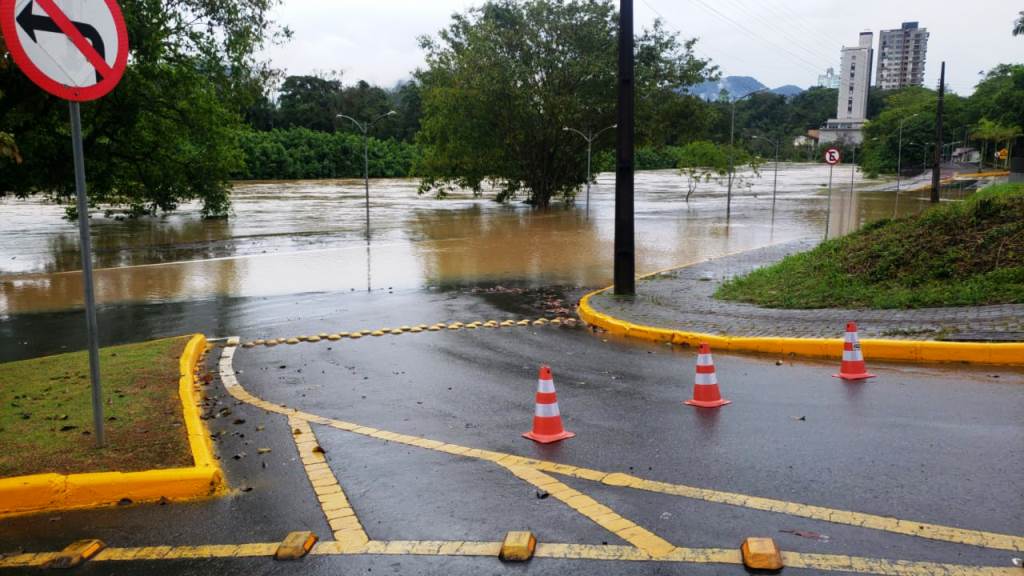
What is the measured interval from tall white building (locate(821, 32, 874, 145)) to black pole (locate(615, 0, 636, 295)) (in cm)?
14724

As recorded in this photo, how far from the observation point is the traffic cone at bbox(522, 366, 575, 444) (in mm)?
5859

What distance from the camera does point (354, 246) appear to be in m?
25.9

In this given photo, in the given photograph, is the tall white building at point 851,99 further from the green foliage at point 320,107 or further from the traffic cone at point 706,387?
the traffic cone at point 706,387

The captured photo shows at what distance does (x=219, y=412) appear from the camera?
22.9 ft

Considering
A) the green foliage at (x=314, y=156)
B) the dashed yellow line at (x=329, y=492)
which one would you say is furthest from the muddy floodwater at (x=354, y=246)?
the green foliage at (x=314, y=156)

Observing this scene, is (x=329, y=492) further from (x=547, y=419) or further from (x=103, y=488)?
(x=547, y=419)

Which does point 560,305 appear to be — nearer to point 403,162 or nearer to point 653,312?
point 653,312

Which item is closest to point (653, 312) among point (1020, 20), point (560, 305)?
point (560, 305)

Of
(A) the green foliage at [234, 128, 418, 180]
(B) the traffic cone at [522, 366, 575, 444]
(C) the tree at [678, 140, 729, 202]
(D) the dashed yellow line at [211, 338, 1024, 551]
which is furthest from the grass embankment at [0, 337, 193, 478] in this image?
(A) the green foliage at [234, 128, 418, 180]

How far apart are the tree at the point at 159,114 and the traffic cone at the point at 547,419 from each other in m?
16.5

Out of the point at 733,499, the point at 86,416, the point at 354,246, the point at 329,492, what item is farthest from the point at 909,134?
the point at 329,492

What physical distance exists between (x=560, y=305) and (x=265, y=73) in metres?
17.1

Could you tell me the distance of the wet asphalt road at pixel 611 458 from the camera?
413 cm

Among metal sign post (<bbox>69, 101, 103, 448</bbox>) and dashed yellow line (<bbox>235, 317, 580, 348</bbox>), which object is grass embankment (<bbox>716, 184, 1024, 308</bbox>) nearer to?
dashed yellow line (<bbox>235, 317, 580, 348</bbox>)
